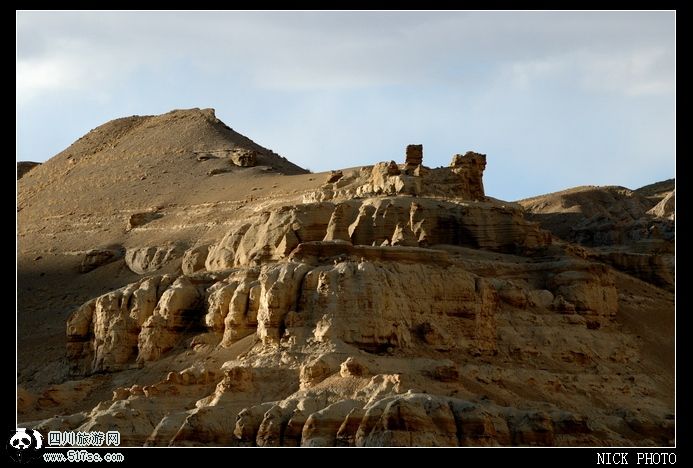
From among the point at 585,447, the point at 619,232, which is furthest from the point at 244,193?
the point at 585,447

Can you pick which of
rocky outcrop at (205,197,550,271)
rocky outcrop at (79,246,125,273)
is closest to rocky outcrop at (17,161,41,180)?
rocky outcrop at (79,246,125,273)

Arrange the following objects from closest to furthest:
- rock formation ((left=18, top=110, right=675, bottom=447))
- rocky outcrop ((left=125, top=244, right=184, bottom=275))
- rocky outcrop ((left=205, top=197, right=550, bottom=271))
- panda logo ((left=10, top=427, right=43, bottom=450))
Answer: panda logo ((left=10, top=427, right=43, bottom=450))
rock formation ((left=18, top=110, right=675, bottom=447))
rocky outcrop ((left=205, top=197, right=550, bottom=271))
rocky outcrop ((left=125, top=244, right=184, bottom=275))

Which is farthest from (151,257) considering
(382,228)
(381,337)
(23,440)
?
(23,440)

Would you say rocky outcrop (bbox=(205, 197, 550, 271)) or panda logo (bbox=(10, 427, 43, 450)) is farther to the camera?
rocky outcrop (bbox=(205, 197, 550, 271))

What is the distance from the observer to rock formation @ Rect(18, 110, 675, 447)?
64000mm

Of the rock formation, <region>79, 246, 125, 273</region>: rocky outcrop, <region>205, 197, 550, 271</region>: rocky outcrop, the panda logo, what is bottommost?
the panda logo

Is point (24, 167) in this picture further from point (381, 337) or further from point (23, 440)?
point (23, 440)

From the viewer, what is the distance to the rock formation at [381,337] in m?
64.0

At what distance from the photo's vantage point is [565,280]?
78.4 meters

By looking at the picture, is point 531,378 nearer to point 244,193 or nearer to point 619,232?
point 619,232

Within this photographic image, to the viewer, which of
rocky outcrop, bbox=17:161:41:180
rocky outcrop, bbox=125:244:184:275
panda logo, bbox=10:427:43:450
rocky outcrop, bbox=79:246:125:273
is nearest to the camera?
panda logo, bbox=10:427:43:450

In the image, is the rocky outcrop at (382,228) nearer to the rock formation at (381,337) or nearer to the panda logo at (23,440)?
the rock formation at (381,337)

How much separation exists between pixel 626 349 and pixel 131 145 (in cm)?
6388

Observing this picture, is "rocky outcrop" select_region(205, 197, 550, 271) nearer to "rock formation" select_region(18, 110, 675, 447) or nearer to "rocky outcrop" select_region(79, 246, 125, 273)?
"rock formation" select_region(18, 110, 675, 447)
